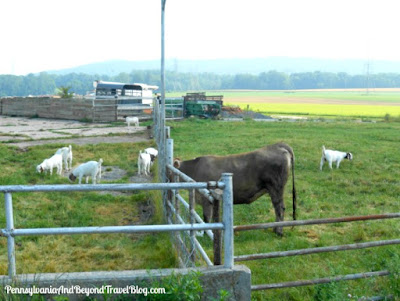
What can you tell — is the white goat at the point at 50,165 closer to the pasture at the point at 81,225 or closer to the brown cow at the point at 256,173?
the pasture at the point at 81,225

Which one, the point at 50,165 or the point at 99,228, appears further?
the point at 50,165

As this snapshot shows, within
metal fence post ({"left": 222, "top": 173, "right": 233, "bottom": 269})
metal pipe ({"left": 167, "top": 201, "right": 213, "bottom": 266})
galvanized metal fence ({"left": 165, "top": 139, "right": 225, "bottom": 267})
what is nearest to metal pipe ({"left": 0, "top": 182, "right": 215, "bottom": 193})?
metal fence post ({"left": 222, "top": 173, "right": 233, "bottom": 269})

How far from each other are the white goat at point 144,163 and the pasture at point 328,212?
2.58 metres

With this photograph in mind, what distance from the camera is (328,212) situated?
10422 millimetres

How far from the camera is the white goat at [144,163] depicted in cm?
1415

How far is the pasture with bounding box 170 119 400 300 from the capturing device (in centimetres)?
612

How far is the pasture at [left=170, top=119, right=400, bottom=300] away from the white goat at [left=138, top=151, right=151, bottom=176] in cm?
258

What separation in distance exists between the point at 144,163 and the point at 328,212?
228 inches

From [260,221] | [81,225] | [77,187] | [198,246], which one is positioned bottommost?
[260,221]

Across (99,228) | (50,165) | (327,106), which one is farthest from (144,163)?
(327,106)

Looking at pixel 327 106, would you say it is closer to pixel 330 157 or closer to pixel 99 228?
pixel 330 157

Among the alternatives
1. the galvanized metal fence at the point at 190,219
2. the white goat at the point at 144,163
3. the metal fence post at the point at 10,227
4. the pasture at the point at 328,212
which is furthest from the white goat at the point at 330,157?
the metal fence post at the point at 10,227

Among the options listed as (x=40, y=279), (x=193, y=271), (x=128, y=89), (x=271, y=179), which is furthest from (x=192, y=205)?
(x=128, y=89)

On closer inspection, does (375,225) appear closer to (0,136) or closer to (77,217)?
(77,217)
